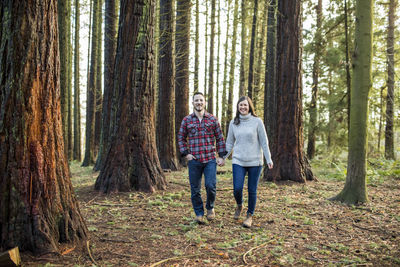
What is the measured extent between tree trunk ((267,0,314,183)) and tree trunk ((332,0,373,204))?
2496 mm

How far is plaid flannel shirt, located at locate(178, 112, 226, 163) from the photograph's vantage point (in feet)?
16.6

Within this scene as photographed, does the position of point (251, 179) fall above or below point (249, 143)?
below

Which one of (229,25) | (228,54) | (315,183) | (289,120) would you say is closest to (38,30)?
(289,120)

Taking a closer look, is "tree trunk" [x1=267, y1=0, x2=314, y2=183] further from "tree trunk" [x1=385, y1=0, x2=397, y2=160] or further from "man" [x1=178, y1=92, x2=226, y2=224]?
"tree trunk" [x1=385, y1=0, x2=397, y2=160]

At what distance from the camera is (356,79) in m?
6.15

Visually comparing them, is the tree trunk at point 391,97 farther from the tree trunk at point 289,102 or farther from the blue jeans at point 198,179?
the blue jeans at point 198,179

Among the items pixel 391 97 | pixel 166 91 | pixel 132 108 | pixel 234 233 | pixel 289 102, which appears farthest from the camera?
pixel 391 97

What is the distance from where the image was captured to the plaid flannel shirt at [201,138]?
505cm

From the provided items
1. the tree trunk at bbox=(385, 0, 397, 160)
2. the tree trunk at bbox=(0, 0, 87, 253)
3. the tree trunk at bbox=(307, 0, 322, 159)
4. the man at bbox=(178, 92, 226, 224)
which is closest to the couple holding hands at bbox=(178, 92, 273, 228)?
the man at bbox=(178, 92, 226, 224)

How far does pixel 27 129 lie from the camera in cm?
331

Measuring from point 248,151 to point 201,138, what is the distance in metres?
0.83

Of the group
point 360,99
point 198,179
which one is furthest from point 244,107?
point 360,99

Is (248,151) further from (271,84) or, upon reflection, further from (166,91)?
(166,91)

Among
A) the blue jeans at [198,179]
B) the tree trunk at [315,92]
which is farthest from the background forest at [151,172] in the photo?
the tree trunk at [315,92]
